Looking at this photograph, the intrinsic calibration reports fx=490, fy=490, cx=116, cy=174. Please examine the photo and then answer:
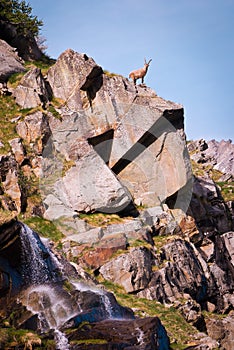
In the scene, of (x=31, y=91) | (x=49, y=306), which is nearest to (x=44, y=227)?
(x=49, y=306)

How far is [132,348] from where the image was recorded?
48.9 ft

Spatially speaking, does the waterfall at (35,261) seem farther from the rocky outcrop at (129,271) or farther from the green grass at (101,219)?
the green grass at (101,219)

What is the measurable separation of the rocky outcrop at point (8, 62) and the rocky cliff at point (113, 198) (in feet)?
0.37

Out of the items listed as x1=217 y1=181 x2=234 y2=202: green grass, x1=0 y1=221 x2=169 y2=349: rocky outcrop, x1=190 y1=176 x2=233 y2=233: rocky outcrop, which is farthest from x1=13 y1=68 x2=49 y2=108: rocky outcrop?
x1=217 y1=181 x2=234 y2=202: green grass

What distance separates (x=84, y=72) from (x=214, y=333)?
18.1m

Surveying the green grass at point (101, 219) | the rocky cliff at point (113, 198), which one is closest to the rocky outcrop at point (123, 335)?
the rocky cliff at point (113, 198)

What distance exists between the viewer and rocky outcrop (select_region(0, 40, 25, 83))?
33625 millimetres

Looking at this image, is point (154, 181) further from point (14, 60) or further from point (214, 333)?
point (14, 60)

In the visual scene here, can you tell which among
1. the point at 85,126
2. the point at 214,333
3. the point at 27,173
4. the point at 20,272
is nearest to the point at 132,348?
the point at 20,272

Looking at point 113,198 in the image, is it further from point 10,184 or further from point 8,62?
point 8,62

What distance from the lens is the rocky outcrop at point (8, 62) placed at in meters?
33.6

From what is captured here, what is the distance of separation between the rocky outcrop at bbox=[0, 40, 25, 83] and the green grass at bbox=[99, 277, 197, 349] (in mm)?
16775

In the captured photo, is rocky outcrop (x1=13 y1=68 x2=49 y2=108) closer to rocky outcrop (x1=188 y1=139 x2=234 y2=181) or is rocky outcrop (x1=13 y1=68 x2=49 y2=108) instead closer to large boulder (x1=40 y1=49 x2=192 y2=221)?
large boulder (x1=40 y1=49 x2=192 y2=221)

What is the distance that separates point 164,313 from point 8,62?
2127 cm
